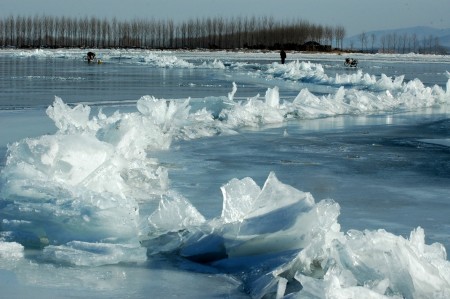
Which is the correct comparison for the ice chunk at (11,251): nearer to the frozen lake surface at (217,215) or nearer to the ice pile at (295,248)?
the frozen lake surface at (217,215)

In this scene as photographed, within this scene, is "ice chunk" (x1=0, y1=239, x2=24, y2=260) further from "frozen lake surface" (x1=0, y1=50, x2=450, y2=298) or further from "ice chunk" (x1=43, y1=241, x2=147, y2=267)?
"ice chunk" (x1=43, y1=241, x2=147, y2=267)

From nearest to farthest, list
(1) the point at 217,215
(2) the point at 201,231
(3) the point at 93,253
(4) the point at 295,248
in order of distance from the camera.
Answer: (4) the point at 295,248 < (3) the point at 93,253 < (2) the point at 201,231 < (1) the point at 217,215

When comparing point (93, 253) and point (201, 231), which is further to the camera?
point (201, 231)

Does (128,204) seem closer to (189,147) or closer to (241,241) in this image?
(241,241)

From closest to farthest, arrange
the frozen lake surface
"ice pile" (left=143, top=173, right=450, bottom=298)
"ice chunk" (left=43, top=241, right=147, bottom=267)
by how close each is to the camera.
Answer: "ice pile" (left=143, top=173, right=450, bottom=298) → the frozen lake surface → "ice chunk" (left=43, top=241, right=147, bottom=267)

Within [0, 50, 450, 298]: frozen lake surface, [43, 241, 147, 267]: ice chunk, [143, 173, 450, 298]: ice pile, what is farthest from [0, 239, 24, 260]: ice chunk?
[143, 173, 450, 298]: ice pile

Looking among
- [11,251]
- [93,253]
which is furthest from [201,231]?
[11,251]

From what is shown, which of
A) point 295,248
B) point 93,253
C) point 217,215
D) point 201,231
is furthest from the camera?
point 217,215

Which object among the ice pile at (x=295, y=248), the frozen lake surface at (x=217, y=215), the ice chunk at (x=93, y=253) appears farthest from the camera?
the ice chunk at (x=93, y=253)

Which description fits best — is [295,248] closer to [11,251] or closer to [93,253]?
[93,253]

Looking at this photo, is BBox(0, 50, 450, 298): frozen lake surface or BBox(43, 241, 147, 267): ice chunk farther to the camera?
BBox(43, 241, 147, 267): ice chunk

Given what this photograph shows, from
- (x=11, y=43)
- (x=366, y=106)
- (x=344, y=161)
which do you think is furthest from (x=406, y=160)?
(x=11, y=43)

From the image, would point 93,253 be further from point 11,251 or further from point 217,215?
point 217,215

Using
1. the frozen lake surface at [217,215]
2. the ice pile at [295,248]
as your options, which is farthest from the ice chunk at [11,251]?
the ice pile at [295,248]
